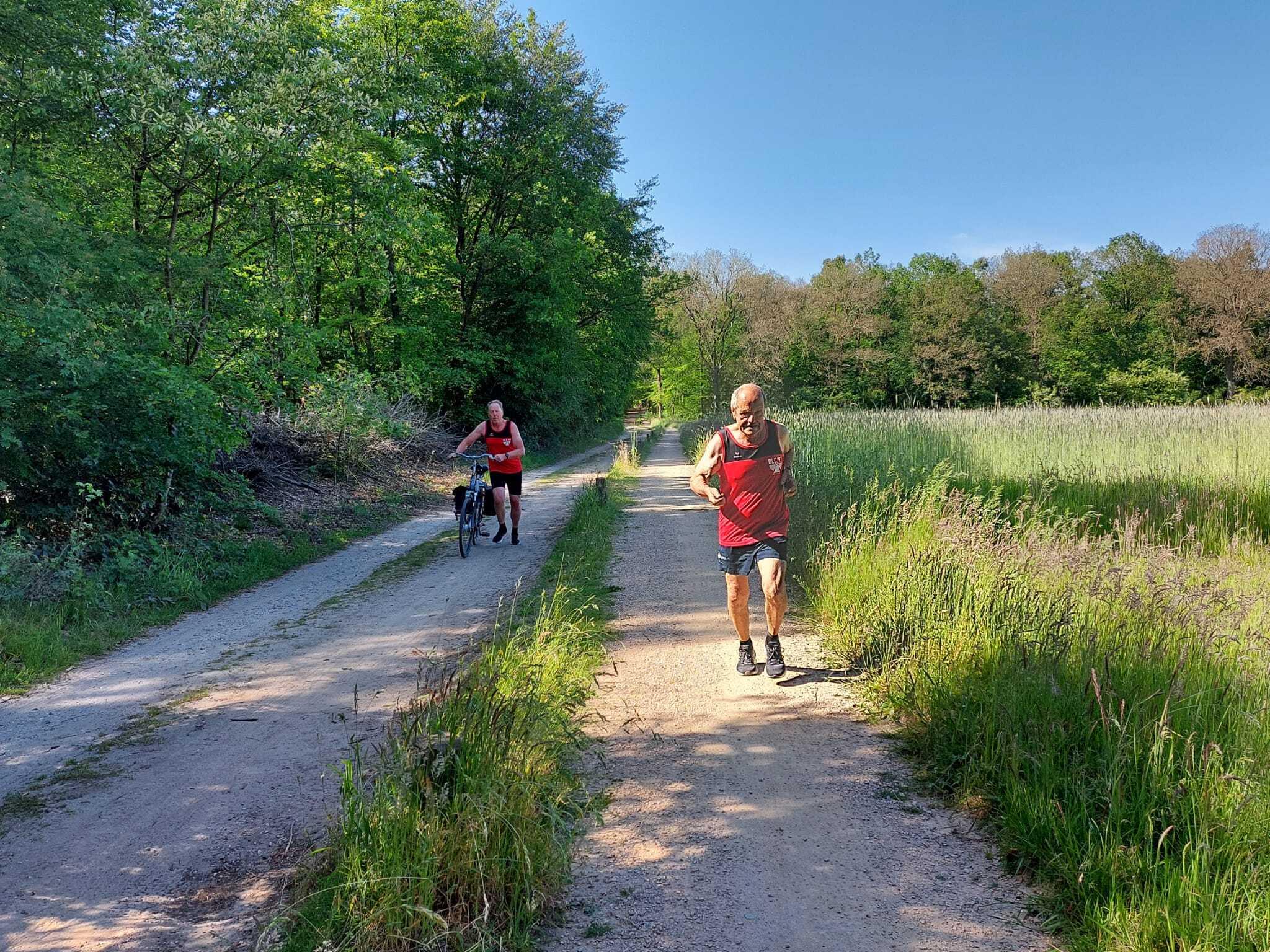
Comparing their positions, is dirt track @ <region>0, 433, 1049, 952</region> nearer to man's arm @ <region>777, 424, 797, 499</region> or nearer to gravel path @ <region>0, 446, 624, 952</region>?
gravel path @ <region>0, 446, 624, 952</region>

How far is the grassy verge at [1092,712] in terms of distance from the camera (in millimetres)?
2547

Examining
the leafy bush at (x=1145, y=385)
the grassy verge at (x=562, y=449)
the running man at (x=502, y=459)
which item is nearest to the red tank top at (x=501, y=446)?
the running man at (x=502, y=459)

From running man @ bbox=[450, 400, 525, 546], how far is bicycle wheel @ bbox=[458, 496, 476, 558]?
44 centimetres

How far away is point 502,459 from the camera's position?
35.4 ft

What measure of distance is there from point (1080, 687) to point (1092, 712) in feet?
0.50

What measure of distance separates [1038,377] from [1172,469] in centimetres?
4603

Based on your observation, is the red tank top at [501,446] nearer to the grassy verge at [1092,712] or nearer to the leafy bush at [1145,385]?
the grassy verge at [1092,712]

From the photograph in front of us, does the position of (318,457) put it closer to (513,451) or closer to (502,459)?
(502,459)

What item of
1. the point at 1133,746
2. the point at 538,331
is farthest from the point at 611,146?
the point at 1133,746

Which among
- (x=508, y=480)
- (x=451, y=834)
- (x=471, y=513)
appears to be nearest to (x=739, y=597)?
(x=451, y=834)

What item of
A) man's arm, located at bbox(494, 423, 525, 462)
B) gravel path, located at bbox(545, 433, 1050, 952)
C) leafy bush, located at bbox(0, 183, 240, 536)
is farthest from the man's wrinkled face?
leafy bush, located at bbox(0, 183, 240, 536)

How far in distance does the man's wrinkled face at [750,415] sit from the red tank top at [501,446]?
5869 millimetres

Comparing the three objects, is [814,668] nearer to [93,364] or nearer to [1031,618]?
[1031,618]

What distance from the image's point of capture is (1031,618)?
4.43m
